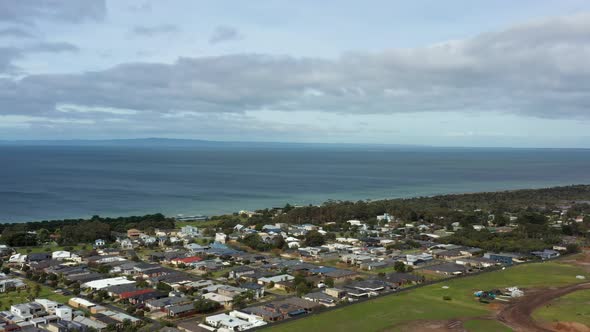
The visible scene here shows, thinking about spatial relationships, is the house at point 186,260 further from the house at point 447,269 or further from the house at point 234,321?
the house at point 447,269

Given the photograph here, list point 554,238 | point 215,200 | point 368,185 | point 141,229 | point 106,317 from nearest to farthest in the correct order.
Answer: point 106,317
point 554,238
point 141,229
point 215,200
point 368,185

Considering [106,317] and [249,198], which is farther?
[249,198]

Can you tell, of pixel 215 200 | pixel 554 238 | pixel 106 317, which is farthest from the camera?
pixel 215 200

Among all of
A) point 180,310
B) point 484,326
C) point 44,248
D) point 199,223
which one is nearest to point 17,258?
point 44,248

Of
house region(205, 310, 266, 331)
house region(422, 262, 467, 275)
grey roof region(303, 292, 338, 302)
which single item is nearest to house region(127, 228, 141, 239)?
grey roof region(303, 292, 338, 302)

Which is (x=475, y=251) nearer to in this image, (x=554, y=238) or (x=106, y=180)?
(x=554, y=238)

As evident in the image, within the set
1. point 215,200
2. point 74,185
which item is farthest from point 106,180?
point 215,200

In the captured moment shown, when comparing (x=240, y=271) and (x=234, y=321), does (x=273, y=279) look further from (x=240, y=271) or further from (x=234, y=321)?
(x=234, y=321)
